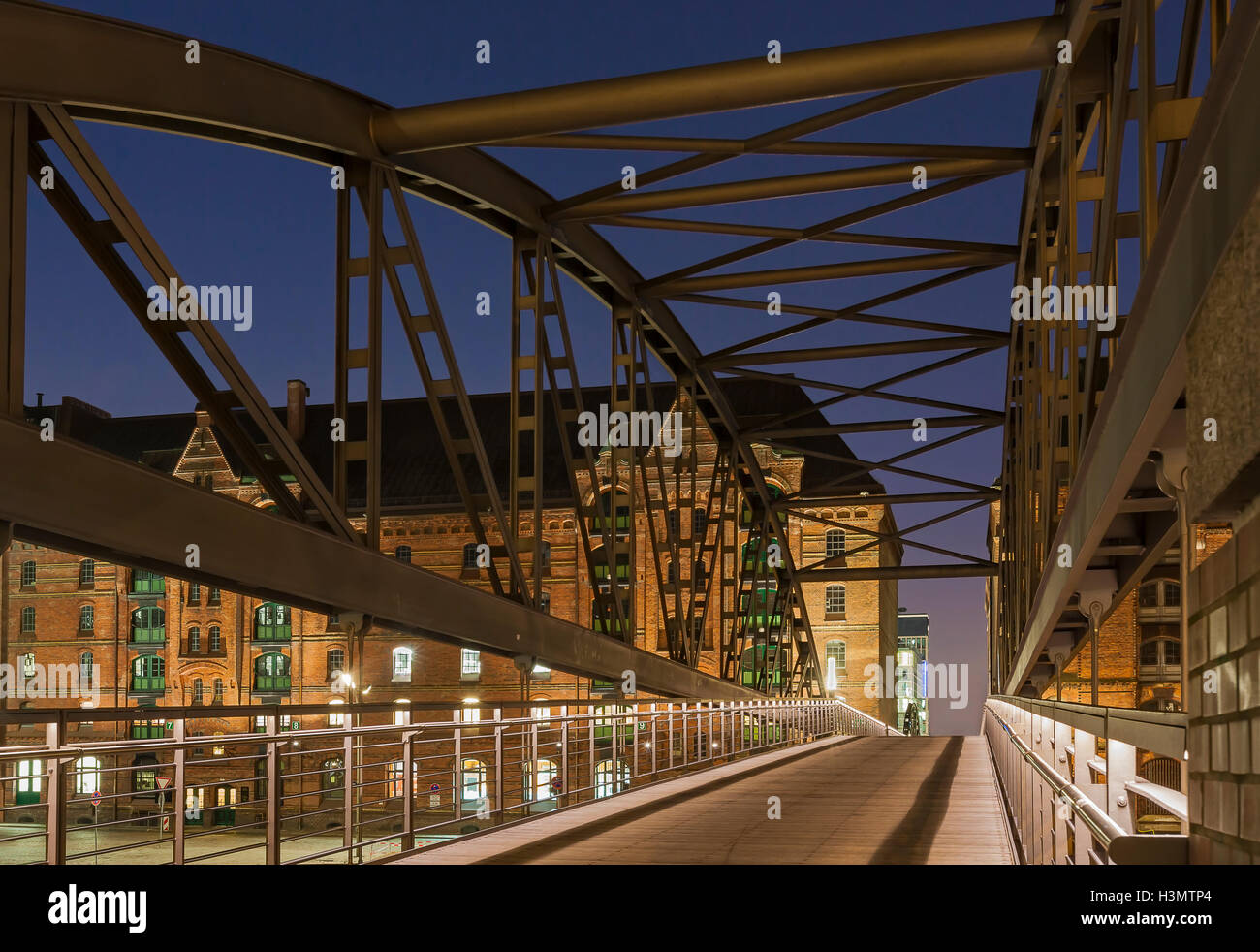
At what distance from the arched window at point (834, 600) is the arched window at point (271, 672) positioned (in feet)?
77.4

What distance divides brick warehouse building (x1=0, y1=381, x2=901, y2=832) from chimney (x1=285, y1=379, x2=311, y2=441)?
1.04 m

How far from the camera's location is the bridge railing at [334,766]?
22.6ft

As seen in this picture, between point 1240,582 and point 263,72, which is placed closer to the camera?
point 1240,582

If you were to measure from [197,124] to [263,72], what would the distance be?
0.61 m

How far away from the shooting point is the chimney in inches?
2404

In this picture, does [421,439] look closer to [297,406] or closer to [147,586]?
[297,406]

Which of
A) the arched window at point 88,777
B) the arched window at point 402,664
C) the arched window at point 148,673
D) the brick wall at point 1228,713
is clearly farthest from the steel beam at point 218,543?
the arched window at point 148,673

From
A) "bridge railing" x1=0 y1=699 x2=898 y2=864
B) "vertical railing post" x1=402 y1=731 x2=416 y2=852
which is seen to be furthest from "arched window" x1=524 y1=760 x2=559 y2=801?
"vertical railing post" x1=402 y1=731 x2=416 y2=852

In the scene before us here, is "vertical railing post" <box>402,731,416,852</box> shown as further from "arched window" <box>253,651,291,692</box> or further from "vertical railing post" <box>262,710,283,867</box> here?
"arched window" <box>253,651,291,692</box>

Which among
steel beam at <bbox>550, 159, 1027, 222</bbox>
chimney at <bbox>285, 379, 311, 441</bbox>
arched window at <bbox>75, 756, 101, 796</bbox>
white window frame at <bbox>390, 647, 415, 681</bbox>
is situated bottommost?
arched window at <bbox>75, 756, 101, 796</bbox>
